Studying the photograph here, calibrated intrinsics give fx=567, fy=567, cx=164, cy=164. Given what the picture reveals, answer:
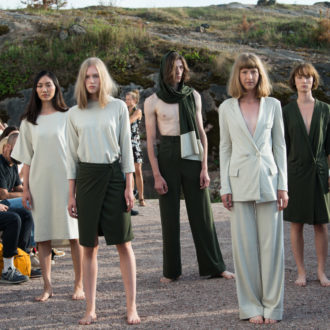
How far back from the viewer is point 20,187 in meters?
6.76

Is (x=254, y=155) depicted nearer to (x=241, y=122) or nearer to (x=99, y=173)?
(x=241, y=122)

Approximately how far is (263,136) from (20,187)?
3.42 m

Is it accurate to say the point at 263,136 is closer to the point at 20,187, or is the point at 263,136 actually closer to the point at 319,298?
the point at 319,298

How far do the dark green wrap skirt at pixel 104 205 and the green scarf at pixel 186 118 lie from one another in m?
1.39

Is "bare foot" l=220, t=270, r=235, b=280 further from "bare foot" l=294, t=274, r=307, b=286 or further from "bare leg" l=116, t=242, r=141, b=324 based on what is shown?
"bare leg" l=116, t=242, r=141, b=324

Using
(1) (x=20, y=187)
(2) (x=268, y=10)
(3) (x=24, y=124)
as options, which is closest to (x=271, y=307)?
(3) (x=24, y=124)

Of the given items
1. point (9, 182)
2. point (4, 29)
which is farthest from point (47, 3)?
point (9, 182)

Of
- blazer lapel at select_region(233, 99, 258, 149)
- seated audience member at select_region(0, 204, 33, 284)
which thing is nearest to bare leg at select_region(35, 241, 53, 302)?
seated audience member at select_region(0, 204, 33, 284)

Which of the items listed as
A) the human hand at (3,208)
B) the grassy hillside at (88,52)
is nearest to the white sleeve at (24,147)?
the human hand at (3,208)

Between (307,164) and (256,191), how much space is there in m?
1.33

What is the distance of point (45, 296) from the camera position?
5.33 meters

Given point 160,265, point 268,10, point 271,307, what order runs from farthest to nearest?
1. point 268,10
2. point 160,265
3. point 271,307

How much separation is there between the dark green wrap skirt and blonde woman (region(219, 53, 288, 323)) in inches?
33.3

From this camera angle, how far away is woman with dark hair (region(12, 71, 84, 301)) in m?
5.29
